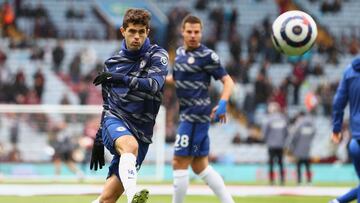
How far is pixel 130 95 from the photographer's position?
8.44m

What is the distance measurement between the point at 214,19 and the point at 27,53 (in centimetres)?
769

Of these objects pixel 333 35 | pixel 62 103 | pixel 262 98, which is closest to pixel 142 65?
pixel 62 103

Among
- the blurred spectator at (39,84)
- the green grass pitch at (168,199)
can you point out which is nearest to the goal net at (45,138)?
the blurred spectator at (39,84)

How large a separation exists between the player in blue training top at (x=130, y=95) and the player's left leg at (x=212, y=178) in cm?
230

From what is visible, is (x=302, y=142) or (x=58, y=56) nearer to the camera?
(x=302, y=142)

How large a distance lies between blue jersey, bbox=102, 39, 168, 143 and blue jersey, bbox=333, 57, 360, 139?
232cm

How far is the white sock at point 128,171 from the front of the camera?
7805 mm

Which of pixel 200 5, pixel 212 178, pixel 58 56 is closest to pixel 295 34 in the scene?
pixel 212 178

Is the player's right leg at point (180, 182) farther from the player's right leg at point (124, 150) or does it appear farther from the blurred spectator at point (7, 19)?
the blurred spectator at point (7, 19)

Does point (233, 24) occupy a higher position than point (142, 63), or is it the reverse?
point (142, 63)

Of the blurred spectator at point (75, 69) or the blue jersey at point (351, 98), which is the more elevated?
the blue jersey at point (351, 98)

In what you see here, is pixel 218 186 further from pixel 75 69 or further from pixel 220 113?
pixel 75 69

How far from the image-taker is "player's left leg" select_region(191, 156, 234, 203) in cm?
1061

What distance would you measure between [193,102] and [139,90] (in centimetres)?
295
